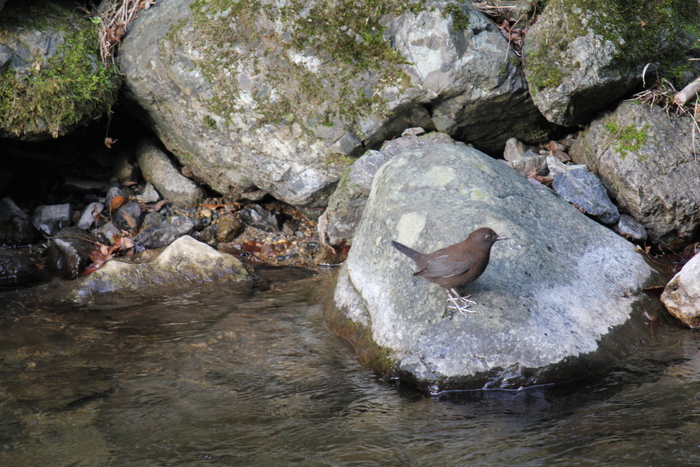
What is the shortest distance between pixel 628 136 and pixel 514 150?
1.28 meters

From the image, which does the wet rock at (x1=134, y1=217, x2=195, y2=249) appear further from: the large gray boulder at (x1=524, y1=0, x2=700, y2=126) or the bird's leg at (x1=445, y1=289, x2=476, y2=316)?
the large gray boulder at (x1=524, y1=0, x2=700, y2=126)

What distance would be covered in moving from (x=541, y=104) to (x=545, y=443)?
4.34 m

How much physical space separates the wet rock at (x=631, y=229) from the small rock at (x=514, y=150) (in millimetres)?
1404

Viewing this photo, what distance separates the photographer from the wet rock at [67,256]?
6.67 m

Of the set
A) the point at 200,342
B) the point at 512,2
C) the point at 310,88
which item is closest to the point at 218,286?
the point at 200,342

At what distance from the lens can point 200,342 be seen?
195 inches

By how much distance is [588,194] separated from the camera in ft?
20.0

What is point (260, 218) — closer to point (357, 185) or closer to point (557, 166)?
point (357, 185)

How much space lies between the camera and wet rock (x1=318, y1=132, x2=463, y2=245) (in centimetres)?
654

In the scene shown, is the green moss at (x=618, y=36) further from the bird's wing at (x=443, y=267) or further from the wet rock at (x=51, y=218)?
the wet rock at (x=51, y=218)

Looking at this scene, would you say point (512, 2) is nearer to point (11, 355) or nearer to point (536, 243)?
point (536, 243)

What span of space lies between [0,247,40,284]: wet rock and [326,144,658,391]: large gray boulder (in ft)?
12.9

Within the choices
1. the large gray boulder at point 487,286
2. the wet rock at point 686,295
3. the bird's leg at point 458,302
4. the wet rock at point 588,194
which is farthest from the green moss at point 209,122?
the wet rock at point 686,295

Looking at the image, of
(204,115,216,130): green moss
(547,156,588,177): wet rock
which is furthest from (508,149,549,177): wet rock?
(204,115,216,130): green moss
